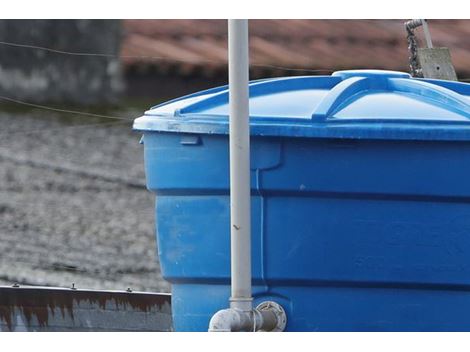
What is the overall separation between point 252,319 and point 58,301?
105 centimetres

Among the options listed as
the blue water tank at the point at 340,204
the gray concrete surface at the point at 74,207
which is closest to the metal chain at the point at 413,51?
the blue water tank at the point at 340,204

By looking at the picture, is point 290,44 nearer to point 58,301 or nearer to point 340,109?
point 58,301

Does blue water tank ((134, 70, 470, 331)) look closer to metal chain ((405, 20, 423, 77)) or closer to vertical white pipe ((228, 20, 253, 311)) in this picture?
vertical white pipe ((228, 20, 253, 311))

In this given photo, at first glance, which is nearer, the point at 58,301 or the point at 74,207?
the point at 58,301

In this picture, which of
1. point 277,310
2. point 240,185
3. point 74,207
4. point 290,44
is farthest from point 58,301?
point 290,44

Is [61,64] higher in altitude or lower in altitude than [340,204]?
higher

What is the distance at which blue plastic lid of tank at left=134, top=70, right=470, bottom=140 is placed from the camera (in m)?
2.50

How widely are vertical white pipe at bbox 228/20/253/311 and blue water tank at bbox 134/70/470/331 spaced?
0.09 m

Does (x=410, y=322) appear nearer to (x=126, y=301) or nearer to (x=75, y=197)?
(x=126, y=301)

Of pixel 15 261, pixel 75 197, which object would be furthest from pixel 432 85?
pixel 75 197

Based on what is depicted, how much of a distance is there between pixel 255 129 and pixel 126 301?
103 cm

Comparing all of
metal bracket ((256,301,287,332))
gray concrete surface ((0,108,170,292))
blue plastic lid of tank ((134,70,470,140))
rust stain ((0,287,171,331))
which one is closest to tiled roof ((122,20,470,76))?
gray concrete surface ((0,108,170,292))

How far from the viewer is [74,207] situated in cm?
540

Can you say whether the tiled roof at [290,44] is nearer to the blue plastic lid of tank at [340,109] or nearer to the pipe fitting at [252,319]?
the blue plastic lid of tank at [340,109]
